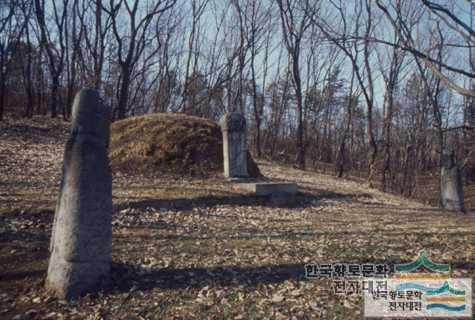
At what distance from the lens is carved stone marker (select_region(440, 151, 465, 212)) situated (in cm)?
1000

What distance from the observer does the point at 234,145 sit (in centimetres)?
970

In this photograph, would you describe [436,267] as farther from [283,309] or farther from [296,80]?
[296,80]

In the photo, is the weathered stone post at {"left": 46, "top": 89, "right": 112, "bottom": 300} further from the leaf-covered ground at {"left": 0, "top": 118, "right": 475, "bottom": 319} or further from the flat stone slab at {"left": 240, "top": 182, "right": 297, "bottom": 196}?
the flat stone slab at {"left": 240, "top": 182, "right": 297, "bottom": 196}

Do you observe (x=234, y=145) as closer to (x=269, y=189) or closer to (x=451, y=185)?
(x=269, y=189)

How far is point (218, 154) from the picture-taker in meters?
10.6

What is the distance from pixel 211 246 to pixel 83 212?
6.71 ft

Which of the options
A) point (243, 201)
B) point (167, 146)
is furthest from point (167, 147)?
point (243, 201)

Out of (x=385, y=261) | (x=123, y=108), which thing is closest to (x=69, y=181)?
(x=385, y=261)

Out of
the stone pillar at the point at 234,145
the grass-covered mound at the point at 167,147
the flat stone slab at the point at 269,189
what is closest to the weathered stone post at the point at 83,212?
the flat stone slab at the point at 269,189

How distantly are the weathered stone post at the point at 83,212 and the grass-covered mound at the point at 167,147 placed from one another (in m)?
6.26

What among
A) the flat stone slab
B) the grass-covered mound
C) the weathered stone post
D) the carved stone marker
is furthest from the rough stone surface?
the carved stone marker

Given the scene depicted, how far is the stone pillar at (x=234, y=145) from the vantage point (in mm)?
9680

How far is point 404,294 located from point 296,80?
17.5 metres

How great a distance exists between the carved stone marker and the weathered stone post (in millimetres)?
10261
